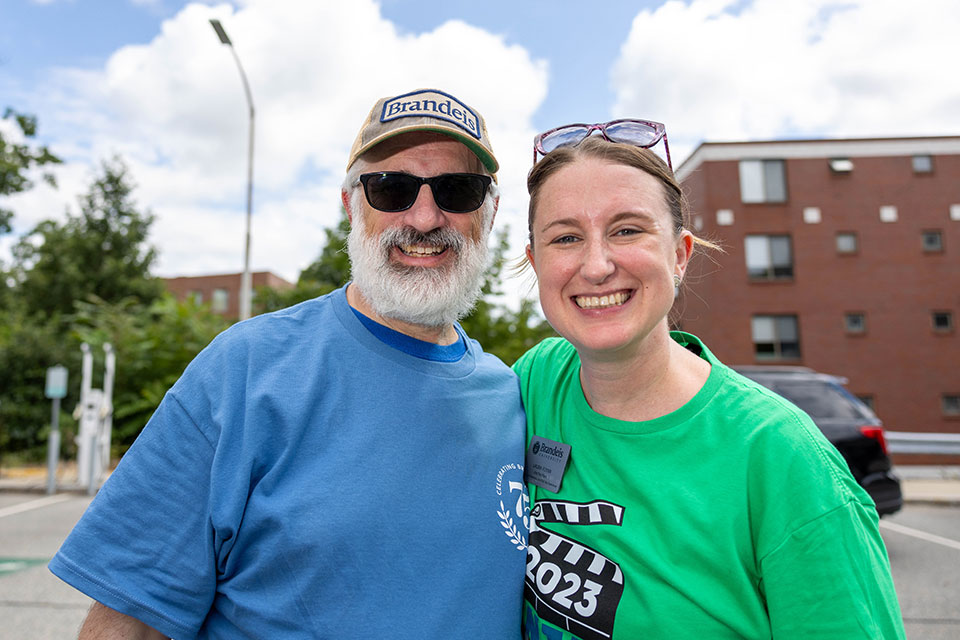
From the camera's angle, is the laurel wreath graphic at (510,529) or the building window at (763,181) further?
the building window at (763,181)

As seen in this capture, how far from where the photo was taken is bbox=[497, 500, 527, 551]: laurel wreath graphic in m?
1.76

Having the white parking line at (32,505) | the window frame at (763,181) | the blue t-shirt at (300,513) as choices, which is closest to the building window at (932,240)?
the window frame at (763,181)

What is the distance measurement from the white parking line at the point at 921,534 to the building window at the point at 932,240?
19.2 meters

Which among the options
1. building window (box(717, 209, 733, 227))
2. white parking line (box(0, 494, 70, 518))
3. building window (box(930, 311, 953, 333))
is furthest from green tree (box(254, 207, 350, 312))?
building window (box(930, 311, 953, 333))

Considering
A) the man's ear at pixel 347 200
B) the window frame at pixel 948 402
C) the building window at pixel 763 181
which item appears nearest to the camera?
the man's ear at pixel 347 200

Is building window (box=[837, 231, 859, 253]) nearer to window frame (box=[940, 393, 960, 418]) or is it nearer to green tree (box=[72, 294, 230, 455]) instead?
window frame (box=[940, 393, 960, 418])

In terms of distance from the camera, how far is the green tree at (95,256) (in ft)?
90.9

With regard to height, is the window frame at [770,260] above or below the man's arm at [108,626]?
above

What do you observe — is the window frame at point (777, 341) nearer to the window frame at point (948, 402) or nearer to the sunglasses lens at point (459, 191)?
the window frame at point (948, 402)

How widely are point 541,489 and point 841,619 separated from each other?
0.83 metres

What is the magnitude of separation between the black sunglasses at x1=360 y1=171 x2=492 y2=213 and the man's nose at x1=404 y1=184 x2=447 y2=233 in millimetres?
12

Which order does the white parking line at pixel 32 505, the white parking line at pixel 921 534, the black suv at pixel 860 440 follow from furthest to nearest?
the white parking line at pixel 32 505 → the white parking line at pixel 921 534 → the black suv at pixel 860 440

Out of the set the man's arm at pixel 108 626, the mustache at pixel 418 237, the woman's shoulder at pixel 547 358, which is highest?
the mustache at pixel 418 237

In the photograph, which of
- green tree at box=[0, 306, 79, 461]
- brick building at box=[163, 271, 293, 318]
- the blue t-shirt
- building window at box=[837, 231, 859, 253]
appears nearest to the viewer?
the blue t-shirt
